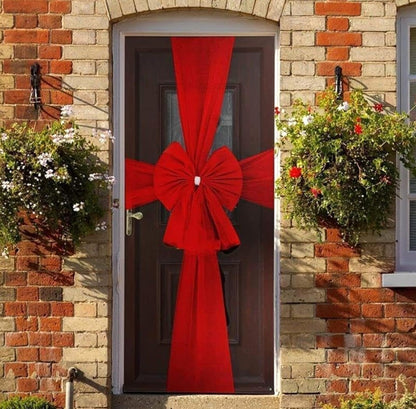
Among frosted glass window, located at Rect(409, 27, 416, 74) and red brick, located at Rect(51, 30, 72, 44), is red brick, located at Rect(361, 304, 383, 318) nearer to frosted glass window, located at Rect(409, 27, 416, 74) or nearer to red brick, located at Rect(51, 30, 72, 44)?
frosted glass window, located at Rect(409, 27, 416, 74)

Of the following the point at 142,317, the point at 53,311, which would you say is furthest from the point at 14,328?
the point at 142,317

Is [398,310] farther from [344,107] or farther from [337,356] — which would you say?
[344,107]

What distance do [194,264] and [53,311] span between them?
0.98 meters

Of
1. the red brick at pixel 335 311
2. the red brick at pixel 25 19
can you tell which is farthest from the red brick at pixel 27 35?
the red brick at pixel 335 311

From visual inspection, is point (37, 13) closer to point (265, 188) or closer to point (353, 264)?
point (265, 188)

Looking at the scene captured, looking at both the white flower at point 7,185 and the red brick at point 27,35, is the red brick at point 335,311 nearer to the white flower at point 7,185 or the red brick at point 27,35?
the white flower at point 7,185

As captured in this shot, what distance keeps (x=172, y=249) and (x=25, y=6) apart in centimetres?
186

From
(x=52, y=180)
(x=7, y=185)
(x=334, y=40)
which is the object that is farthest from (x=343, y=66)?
(x=7, y=185)

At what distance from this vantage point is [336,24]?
5113 mm

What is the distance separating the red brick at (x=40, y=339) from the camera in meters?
5.11

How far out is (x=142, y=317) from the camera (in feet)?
17.5

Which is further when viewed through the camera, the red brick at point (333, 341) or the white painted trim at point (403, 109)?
the white painted trim at point (403, 109)

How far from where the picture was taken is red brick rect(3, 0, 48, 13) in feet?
16.8

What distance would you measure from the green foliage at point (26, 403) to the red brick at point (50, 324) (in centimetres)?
46
